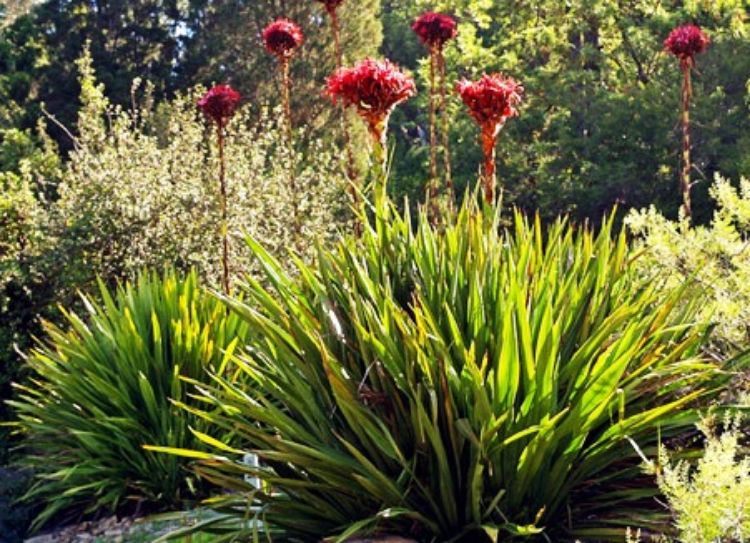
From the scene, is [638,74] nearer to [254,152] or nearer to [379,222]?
[254,152]

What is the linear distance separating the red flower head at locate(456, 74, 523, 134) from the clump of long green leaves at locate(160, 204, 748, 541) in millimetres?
1060

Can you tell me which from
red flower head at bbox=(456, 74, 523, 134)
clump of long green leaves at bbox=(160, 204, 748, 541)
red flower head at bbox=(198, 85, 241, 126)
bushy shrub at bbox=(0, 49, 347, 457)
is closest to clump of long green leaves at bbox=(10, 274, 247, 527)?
red flower head at bbox=(198, 85, 241, 126)

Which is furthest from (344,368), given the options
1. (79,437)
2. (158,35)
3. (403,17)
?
(403,17)

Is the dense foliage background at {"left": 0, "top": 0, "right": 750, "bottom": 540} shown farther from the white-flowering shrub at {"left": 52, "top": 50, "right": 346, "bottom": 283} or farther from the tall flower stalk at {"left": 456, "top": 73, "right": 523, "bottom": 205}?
the tall flower stalk at {"left": 456, "top": 73, "right": 523, "bottom": 205}

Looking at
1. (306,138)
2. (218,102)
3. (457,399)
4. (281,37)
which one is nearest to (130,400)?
(218,102)

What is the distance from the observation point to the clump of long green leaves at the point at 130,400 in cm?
759

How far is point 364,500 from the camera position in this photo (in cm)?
465

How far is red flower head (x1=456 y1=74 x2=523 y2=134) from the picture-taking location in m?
5.93

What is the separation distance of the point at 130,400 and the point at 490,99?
3.47m

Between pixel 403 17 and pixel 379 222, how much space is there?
2816cm

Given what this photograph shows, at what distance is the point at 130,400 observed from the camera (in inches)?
304

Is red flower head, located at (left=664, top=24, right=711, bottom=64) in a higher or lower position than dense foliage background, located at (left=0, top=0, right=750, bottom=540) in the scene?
higher

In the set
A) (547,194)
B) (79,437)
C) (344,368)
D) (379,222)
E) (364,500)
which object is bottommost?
(547,194)

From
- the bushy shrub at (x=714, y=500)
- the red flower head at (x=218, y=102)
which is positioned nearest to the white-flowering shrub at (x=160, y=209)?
the red flower head at (x=218, y=102)
